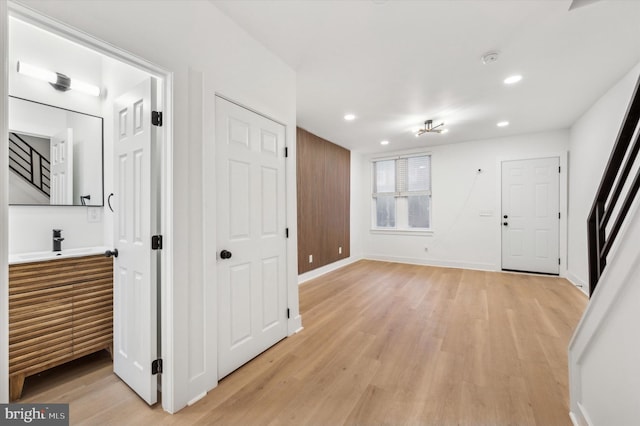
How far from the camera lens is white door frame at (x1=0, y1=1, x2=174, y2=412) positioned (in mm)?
1027

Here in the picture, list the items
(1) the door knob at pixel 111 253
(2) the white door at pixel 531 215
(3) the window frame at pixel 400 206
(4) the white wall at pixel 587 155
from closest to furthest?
(1) the door knob at pixel 111 253
(4) the white wall at pixel 587 155
(2) the white door at pixel 531 215
(3) the window frame at pixel 400 206

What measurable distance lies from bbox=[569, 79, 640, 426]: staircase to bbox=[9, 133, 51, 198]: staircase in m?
3.76

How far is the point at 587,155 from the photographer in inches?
149

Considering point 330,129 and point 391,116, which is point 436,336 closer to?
point 391,116

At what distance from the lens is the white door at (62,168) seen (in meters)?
2.26

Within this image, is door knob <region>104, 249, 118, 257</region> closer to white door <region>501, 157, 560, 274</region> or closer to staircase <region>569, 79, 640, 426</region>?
staircase <region>569, 79, 640, 426</region>

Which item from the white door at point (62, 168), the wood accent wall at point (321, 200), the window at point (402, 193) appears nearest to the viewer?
the white door at point (62, 168)

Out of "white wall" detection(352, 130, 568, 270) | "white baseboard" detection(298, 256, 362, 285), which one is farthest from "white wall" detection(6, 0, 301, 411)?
Result: "white wall" detection(352, 130, 568, 270)

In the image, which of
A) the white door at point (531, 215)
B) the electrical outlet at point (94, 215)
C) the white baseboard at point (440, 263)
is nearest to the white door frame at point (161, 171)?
the electrical outlet at point (94, 215)

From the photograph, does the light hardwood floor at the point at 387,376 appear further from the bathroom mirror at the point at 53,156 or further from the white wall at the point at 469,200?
the white wall at the point at 469,200

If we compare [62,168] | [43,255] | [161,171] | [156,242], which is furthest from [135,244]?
[62,168]

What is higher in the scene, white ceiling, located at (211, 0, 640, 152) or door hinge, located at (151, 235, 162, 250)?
white ceiling, located at (211, 0, 640, 152)

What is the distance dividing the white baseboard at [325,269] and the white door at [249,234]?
1993 mm

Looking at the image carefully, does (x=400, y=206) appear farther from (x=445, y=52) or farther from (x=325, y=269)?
(x=445, y=52)
